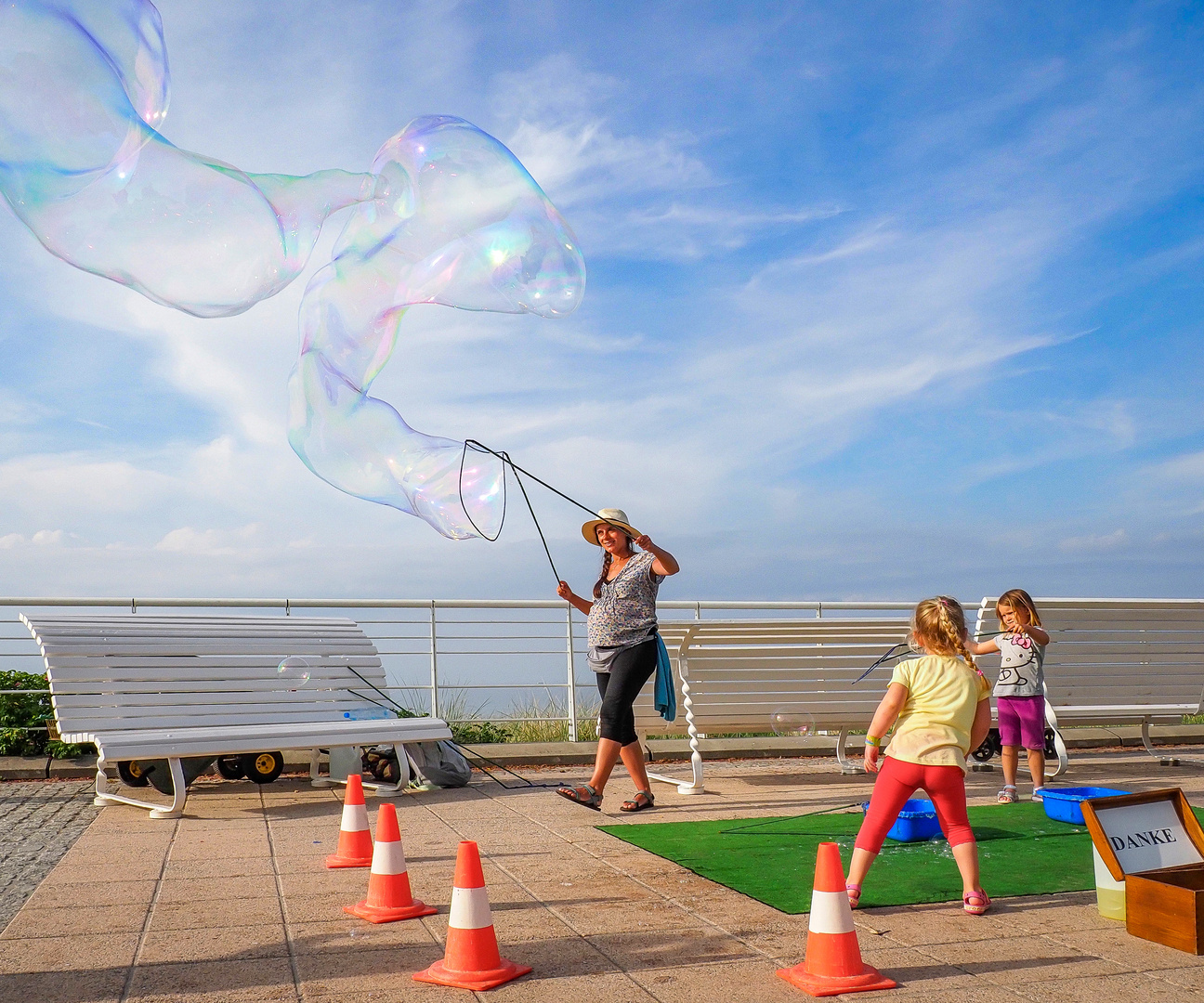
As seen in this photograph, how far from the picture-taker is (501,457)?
6.97 metres

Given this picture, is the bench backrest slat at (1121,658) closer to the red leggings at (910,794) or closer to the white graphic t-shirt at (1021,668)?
the white graphic t-shirt at (1021,668)

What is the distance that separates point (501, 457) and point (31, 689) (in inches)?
180

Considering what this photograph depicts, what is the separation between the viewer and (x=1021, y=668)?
7.51 m

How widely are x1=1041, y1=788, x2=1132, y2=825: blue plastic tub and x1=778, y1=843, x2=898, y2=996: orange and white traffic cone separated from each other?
9.49 feet

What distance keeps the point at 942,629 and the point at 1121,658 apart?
5.81 m

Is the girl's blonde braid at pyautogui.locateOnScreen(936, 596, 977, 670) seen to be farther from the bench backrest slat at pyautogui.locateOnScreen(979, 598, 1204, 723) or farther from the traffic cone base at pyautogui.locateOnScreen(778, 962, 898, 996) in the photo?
the bench backrest slat at pyautogui.locateOnScreen(979, 598, 1204, 723)

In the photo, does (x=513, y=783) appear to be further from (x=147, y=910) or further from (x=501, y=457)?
(x=147, y=910)

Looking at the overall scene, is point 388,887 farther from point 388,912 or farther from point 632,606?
point 632,606

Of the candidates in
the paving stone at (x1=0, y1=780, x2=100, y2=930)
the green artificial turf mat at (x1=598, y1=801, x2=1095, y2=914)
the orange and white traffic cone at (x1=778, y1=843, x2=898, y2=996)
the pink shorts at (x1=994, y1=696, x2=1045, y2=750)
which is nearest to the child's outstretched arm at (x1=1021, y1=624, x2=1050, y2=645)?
the pink shorts at (x1=994, y1=696, x2=1045, y2=750)

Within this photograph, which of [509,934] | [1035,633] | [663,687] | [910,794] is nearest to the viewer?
[509,934]

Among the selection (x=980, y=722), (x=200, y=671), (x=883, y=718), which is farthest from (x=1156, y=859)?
(x=200, y=671)

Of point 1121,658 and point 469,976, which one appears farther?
point 1121,658

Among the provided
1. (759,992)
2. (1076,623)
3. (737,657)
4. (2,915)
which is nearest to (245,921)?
(2,915)

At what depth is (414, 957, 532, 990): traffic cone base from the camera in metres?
3.48
